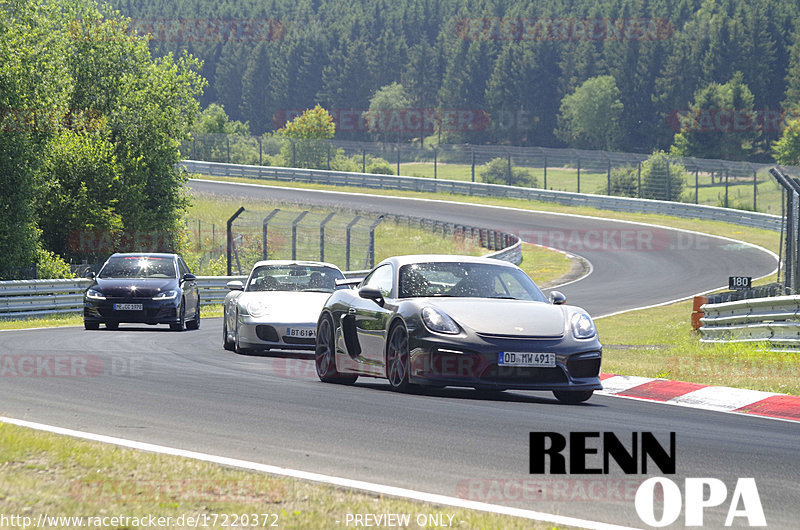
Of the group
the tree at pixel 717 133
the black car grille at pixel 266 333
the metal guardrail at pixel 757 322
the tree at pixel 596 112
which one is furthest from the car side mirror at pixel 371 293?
the tree at pixel 596 112

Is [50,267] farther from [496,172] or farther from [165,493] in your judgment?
[496,172]

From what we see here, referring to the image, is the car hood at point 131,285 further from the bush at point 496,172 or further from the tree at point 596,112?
the tree at point 596,112

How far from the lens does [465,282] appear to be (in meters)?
11.1

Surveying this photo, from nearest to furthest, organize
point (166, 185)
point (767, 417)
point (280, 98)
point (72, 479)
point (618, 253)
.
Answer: point (72, 479) < point (767, 417) < point (166, 185) < point (618, 253) < point (280, 98)

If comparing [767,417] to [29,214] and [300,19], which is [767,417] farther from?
[300,19]

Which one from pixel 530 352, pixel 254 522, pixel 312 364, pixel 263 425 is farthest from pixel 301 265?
pixel 254 522

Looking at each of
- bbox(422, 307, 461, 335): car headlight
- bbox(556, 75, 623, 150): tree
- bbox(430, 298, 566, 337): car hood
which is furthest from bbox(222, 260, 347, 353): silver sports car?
bbox(556, 75, 623, 150): tree

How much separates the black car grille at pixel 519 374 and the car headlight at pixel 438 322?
0.48 meters

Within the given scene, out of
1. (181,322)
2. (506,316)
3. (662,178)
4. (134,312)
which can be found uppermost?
(506,316)

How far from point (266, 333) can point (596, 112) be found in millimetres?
112851

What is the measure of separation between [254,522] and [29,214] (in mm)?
27123

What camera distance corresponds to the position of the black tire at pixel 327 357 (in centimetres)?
1189

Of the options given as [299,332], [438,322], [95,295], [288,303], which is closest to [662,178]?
[95,295]

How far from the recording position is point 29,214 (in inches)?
1204
